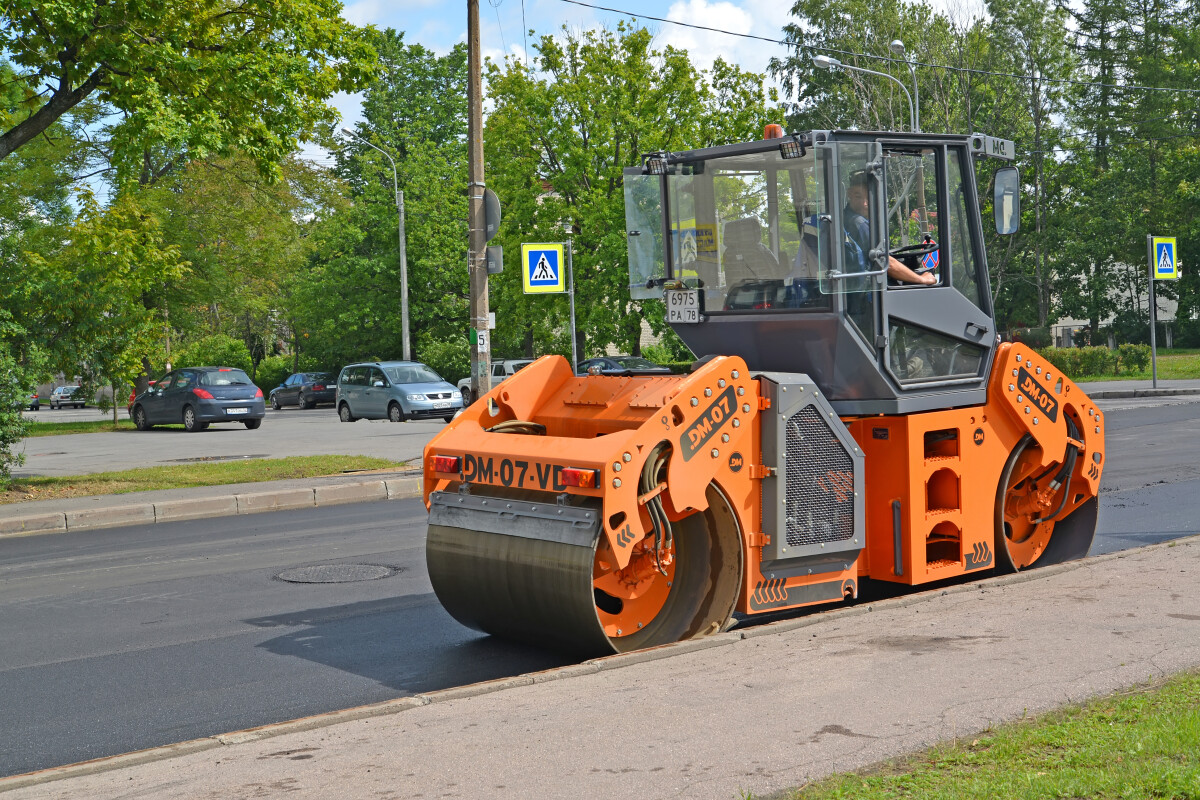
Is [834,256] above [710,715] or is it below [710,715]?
above

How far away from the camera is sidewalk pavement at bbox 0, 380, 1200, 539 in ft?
42.5

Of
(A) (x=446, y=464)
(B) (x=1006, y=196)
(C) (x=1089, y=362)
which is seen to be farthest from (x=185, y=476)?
(C) (x=1089, y=362)

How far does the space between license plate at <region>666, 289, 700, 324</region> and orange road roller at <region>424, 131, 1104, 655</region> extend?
0.01 metres

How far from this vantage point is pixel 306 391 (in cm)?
4781

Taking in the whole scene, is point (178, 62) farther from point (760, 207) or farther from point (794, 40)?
point (794, 40)

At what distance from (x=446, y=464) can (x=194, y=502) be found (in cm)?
821

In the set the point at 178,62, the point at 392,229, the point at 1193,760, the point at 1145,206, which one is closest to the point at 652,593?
the point at 1193,760

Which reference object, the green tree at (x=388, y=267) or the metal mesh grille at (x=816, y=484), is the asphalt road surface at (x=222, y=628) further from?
the green tree at (x=388, y=267)

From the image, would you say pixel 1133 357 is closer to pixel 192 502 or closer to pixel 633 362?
pixel 633 362

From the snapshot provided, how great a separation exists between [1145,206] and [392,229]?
31671mm

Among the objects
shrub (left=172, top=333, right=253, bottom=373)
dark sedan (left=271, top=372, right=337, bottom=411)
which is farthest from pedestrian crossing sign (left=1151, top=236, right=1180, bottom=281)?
shrub (left=172, top=333, right=253, bottom=373)

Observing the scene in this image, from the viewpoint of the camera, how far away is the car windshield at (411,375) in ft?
100

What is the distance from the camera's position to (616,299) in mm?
34969

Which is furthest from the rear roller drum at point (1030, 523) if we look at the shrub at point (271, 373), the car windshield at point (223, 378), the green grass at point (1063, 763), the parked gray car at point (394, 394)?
the shrub at point (271, 373)
